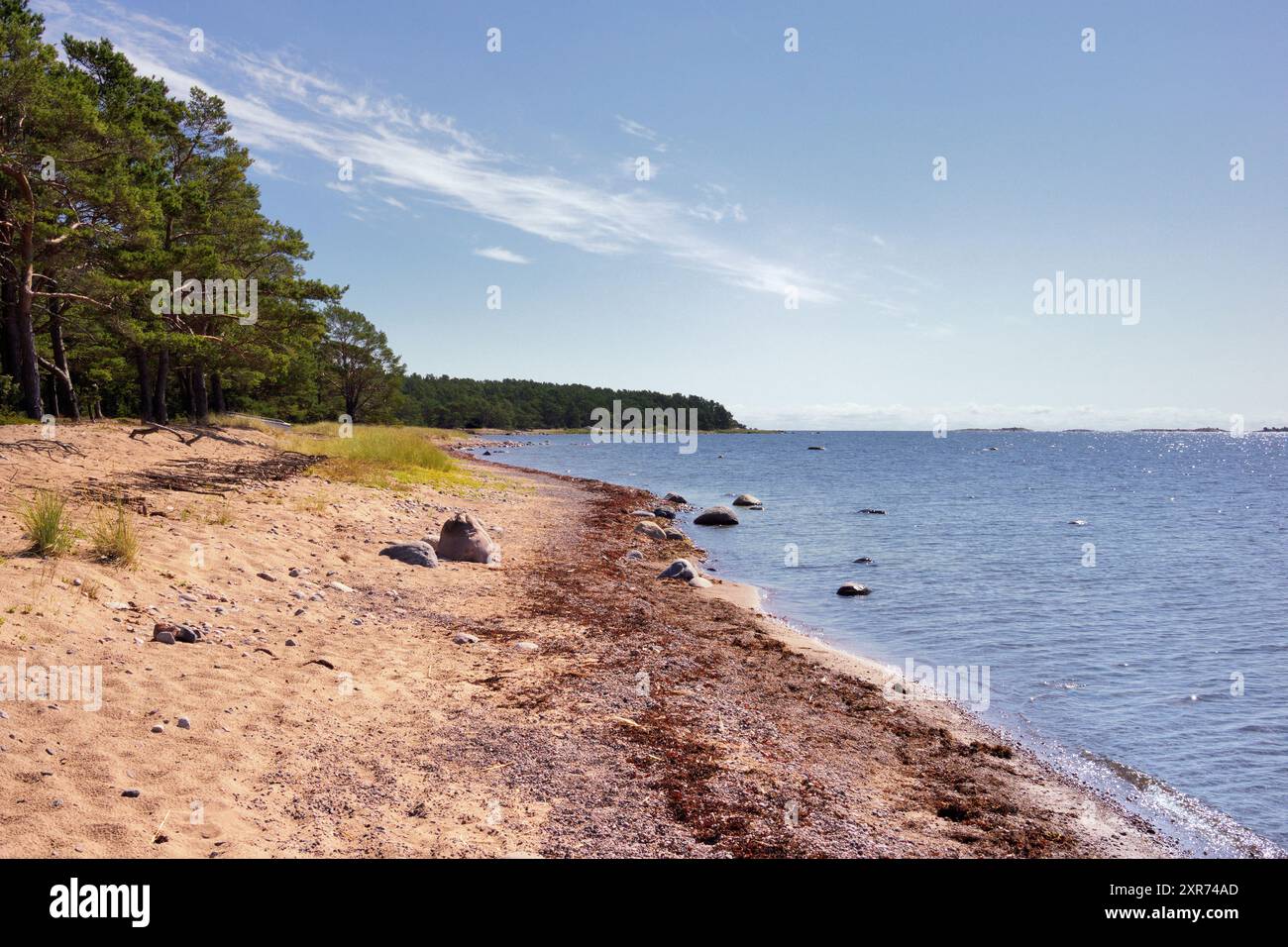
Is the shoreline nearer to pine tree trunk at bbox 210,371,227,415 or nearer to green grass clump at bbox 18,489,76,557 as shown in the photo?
green grass clump at bbox 18,489,76,557

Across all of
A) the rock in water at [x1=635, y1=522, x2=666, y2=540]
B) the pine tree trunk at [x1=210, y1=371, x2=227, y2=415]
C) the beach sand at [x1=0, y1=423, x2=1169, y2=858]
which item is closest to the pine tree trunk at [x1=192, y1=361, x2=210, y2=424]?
the pine tree trunk at [x1=210, y1=371, x2=227, y2=415]

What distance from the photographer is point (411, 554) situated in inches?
583

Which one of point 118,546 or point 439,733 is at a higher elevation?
point 118,546

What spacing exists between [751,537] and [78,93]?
25366mm

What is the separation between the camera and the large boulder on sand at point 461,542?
1608 cm

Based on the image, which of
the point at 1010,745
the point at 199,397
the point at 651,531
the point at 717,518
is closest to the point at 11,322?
the point at 199,397

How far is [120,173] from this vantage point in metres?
21.4

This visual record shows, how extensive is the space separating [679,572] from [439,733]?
11730mm

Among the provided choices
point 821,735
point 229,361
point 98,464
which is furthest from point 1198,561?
point 229,361

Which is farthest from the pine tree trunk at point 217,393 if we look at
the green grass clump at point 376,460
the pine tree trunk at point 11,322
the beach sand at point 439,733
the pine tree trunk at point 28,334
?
the beach sand at point 439,733

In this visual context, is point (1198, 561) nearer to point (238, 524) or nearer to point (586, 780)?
point (586, 780)

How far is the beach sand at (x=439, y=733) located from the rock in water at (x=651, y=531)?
11851mm

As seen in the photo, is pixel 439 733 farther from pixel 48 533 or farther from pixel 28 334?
pixel 28 334
